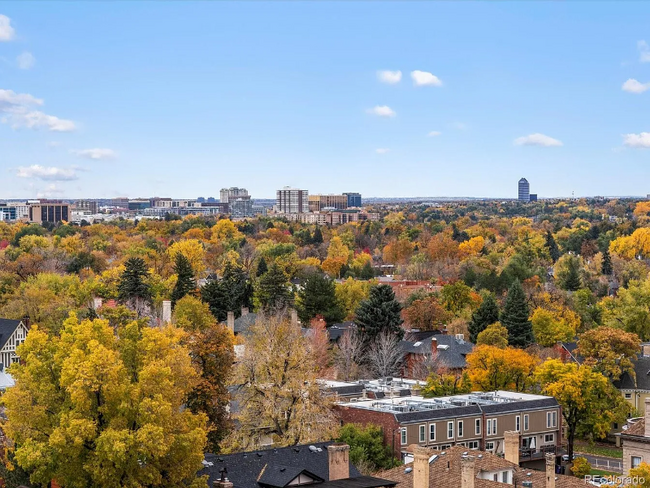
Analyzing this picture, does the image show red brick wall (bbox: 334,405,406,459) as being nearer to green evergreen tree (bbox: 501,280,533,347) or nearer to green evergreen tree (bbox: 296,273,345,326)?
green evergreen tree (bbox: 501,280,533,347)

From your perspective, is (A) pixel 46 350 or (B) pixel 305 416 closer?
(A) pixel 46 350

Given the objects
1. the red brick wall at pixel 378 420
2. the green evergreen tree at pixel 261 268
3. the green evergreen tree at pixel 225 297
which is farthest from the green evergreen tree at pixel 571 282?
the red brick wall at pixel 378 420

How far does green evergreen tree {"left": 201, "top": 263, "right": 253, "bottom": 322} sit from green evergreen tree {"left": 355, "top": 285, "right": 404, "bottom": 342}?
17.3 meters

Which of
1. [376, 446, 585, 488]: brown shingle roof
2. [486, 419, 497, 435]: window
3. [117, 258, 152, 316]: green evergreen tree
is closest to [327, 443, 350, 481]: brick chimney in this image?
[376, 446, 585, 488]: brown shingle roof

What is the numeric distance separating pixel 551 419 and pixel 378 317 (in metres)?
28.9

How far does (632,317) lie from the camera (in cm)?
10212

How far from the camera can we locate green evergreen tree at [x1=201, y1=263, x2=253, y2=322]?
11144 cm

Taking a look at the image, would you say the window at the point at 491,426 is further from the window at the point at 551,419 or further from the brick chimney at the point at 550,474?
the brick chimney at the point at 550,474

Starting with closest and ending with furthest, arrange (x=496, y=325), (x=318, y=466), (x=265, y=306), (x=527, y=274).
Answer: (x=318, y=466) → (x=496, y=325) → (x=265, y=306) → (x=527, y=274)

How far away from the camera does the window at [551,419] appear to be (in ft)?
233

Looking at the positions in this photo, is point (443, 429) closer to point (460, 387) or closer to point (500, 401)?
point (500, 401)

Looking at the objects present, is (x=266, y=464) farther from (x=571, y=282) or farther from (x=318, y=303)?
(x=571, y=282)

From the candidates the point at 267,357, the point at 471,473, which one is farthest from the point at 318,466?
the point at 267,357

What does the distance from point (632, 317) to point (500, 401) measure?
35.4 meters
